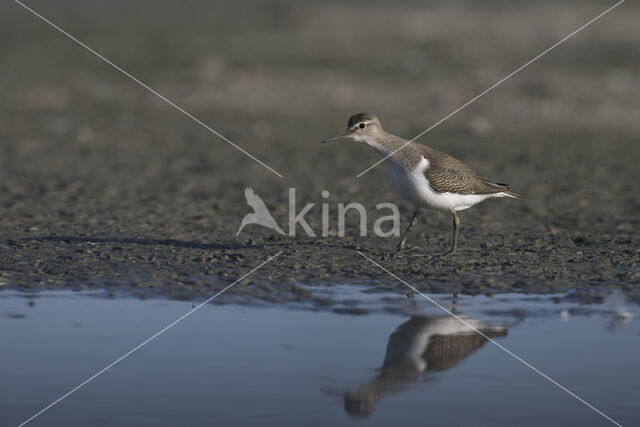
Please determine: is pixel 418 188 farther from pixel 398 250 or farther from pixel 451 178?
pixel 398 250

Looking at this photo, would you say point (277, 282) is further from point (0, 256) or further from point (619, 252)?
point (619, 252)

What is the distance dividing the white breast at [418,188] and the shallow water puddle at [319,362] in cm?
137

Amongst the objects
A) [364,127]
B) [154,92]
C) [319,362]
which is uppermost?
[154,92]

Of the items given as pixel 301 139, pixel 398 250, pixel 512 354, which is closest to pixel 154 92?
pixel 301 139

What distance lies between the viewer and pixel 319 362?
668cm

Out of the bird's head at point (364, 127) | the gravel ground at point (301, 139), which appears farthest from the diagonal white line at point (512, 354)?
the bird's head at point (364, 127)

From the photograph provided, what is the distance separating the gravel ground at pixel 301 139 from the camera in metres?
9.42

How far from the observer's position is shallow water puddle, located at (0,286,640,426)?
5.74 m

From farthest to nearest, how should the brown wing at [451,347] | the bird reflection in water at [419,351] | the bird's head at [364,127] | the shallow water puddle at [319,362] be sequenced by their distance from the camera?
the bird's head at [364,127] < the brown wing at [451,347] < the bird reflection in water at [419,351] < the shallow water puddle at [319,362]

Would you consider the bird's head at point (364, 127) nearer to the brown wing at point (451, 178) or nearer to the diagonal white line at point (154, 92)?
the brown wing at point (451, 178)

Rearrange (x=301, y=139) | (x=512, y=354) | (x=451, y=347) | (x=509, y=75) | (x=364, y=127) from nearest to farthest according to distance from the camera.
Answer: (x=512, y=354), (x=451, y=347), (x=364, y=127), (x=301, y=139), (x=509, y=75)

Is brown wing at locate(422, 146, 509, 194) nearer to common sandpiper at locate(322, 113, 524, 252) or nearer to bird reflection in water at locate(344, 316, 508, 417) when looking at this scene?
common sandpiper at locate(322, 113, 524, 252)

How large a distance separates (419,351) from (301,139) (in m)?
10.4

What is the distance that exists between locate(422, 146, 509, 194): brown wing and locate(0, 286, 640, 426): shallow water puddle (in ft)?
5.19
